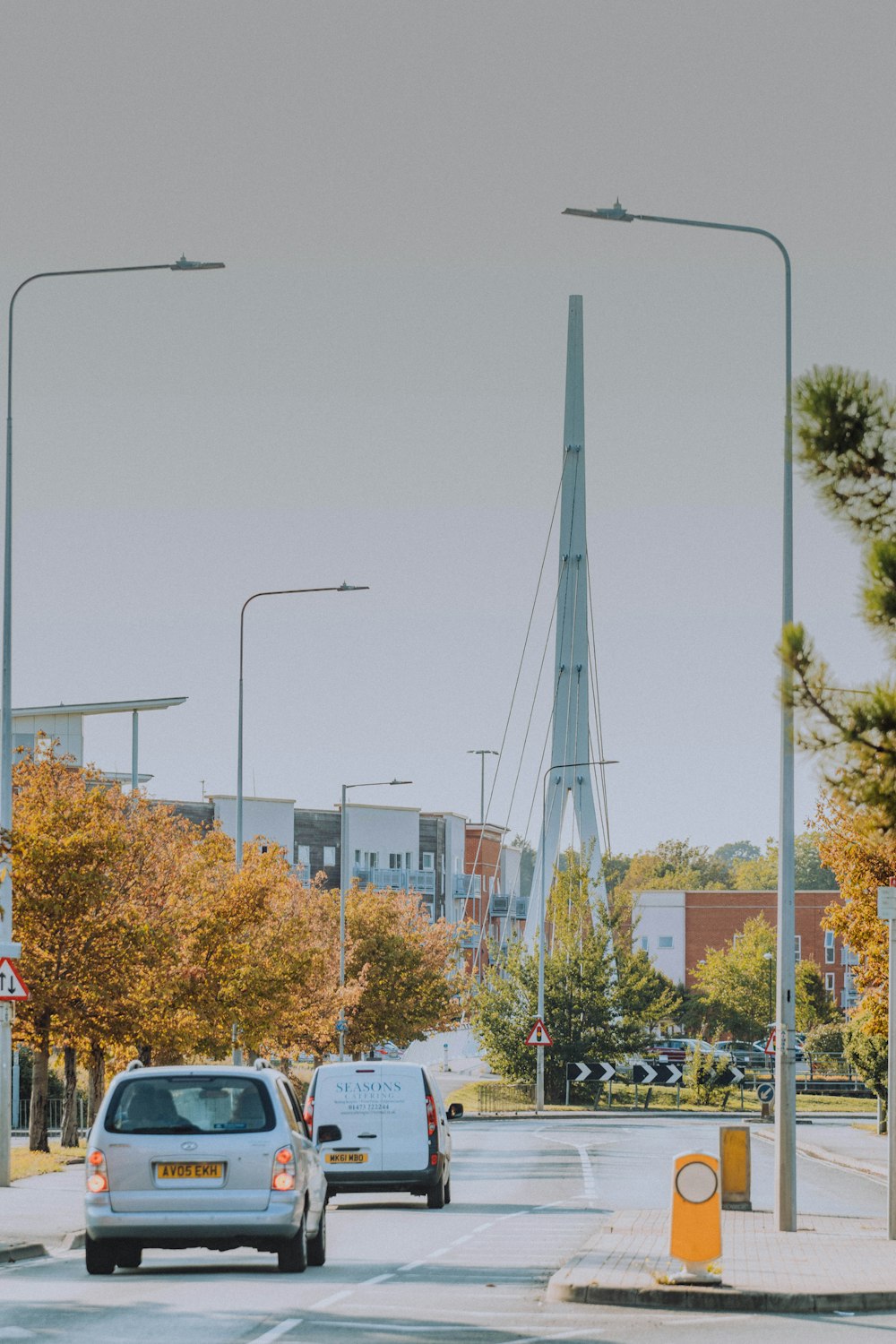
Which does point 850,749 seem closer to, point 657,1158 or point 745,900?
point 657,1158

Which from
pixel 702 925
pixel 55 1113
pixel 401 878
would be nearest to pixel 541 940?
pixel 55 1113

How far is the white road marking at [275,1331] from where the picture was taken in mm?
11766

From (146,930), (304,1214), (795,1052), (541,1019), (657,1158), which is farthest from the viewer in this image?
(541,1019)

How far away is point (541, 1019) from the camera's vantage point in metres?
59.0

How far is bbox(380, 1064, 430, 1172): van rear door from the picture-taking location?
23578 millimetres

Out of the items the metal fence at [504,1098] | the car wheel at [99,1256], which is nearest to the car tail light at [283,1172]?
the car wheel at [99,1256]

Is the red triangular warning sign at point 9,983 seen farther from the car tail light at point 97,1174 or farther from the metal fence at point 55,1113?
the metal fence at point 55,1113

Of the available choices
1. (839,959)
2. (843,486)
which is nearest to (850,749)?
(843,486)

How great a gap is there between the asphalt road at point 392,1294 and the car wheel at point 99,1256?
0.51ft

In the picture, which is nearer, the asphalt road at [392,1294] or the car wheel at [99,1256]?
the asphalt road at [392,1294]

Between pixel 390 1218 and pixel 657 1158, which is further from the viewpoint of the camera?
pixel 657 1158

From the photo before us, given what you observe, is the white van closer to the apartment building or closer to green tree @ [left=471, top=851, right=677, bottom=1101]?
green tree @ [left=471, top=851, right=677, bottom=1101]

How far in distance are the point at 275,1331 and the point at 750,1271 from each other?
188 inches

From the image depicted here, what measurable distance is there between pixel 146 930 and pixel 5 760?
6.84m
